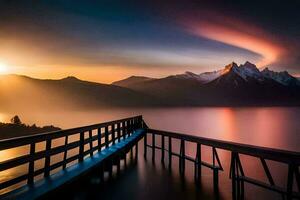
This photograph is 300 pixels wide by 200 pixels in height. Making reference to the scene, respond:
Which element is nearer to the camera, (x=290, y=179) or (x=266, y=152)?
(x=290, y=179)

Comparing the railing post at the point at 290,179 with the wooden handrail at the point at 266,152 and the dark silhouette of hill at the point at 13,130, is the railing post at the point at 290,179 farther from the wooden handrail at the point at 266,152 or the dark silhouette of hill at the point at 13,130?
the dark silhouette of hill at the point at 13,130

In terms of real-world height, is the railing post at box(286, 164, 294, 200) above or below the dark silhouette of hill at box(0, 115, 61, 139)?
above

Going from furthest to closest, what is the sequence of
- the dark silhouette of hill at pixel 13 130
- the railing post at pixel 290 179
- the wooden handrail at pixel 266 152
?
the dark silhouette of hill at pixel 13 130 < the railing post at pixel 290 179 < the wooden handrail at pixel 266 152

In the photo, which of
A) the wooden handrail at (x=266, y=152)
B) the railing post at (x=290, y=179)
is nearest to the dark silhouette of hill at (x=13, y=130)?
the wooden handrail at (x=266, y=152)

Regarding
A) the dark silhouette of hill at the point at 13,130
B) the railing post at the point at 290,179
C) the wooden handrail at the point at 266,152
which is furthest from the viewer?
the dark silhouette of hill at the point at 13,130

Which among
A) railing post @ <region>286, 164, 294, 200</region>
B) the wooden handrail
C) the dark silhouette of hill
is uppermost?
the wooden handrail

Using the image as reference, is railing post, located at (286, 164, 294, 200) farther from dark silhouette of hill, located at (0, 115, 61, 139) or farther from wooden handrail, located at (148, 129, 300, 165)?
dark silhouette of hill, located at (0, 115, 61, 139)

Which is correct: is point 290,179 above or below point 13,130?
above

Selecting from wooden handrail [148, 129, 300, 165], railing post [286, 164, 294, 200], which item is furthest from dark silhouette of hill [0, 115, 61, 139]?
railing post [286, 164, 294, 200]

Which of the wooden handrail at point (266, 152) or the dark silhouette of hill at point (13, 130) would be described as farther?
the dark silhouette of hill at point (13, 130)

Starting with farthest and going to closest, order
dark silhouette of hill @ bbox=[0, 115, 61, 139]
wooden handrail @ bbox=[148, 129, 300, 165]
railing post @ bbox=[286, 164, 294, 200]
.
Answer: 1. dark silhouette of hill @ bbox=[0, 115, 61, 139]
2. railing post @ bbox=[286, 164, 294, 200]
3. wooden handrail @ bbox=[148, 129, 300, 165]

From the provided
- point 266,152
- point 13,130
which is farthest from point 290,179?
point 13,130

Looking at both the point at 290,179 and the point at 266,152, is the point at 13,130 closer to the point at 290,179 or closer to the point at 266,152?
the point at 266,152

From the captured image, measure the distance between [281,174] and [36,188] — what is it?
18978mm
